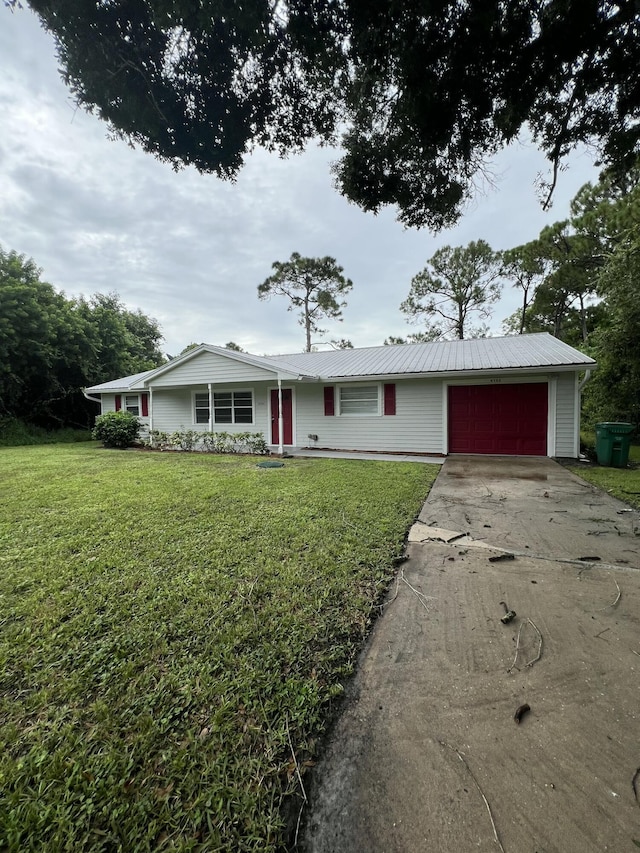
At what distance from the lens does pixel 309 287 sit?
82.4 feet

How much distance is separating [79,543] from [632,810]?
4436mm

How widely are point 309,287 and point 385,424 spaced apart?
17.6 meters

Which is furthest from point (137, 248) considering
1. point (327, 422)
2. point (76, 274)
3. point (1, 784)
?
point (1, 784)

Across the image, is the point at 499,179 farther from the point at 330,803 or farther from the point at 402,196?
the point at 330,803

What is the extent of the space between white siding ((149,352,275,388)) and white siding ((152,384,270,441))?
87 centimetres

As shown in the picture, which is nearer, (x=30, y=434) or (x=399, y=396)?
(x=399, y=396)

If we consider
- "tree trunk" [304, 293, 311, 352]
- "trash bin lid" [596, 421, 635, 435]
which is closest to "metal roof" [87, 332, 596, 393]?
"trash bin lid" [596, 421, 635, 435]

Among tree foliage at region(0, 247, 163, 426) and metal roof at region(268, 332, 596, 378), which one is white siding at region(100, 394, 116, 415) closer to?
tree foliage at region(0, 247, 163, 426)

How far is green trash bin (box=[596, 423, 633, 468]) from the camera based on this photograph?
7957mm

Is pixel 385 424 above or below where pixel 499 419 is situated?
below

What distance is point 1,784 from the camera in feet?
4.35

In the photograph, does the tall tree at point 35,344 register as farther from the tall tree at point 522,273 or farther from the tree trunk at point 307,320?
the tall tree at point 522,273

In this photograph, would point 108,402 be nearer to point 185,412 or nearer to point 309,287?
point 185,412

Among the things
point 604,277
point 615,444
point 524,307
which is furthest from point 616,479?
point 524,307
